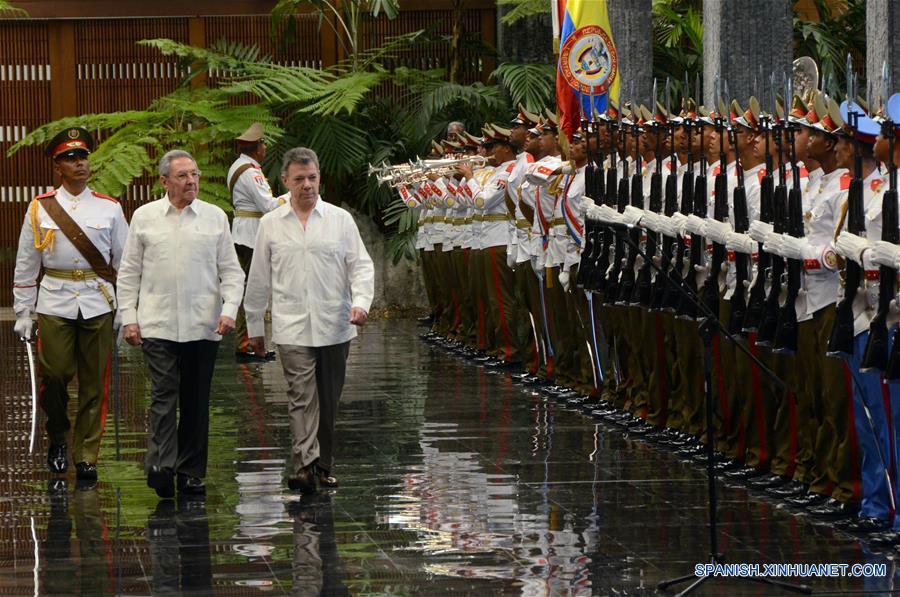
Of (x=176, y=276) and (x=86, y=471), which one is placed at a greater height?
(x=176, y=276)

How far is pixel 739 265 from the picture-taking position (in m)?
8.96

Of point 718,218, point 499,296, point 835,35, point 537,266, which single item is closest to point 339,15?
point 835,35

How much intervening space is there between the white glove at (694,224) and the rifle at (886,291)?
2225mm

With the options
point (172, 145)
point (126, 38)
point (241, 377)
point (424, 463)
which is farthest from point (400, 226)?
point (424, 463)

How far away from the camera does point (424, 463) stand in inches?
385

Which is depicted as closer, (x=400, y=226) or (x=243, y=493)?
(x=243, y=493)

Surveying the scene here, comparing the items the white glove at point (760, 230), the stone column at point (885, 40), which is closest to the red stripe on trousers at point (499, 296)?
the stone column at point (885, 40)

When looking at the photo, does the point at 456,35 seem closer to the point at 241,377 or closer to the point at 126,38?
Answer: the point at 126,38

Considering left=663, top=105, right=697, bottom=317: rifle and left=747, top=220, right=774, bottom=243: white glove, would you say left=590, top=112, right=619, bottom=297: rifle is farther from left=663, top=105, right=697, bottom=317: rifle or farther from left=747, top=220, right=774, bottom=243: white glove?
left=747, top=220, right=774, bottom=243: white glove

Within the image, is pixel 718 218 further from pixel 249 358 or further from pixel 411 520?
pixel 249 358

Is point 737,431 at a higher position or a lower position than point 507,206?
lower

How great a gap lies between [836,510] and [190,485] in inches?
127

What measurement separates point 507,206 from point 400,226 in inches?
283

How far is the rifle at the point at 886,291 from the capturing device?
698cm
